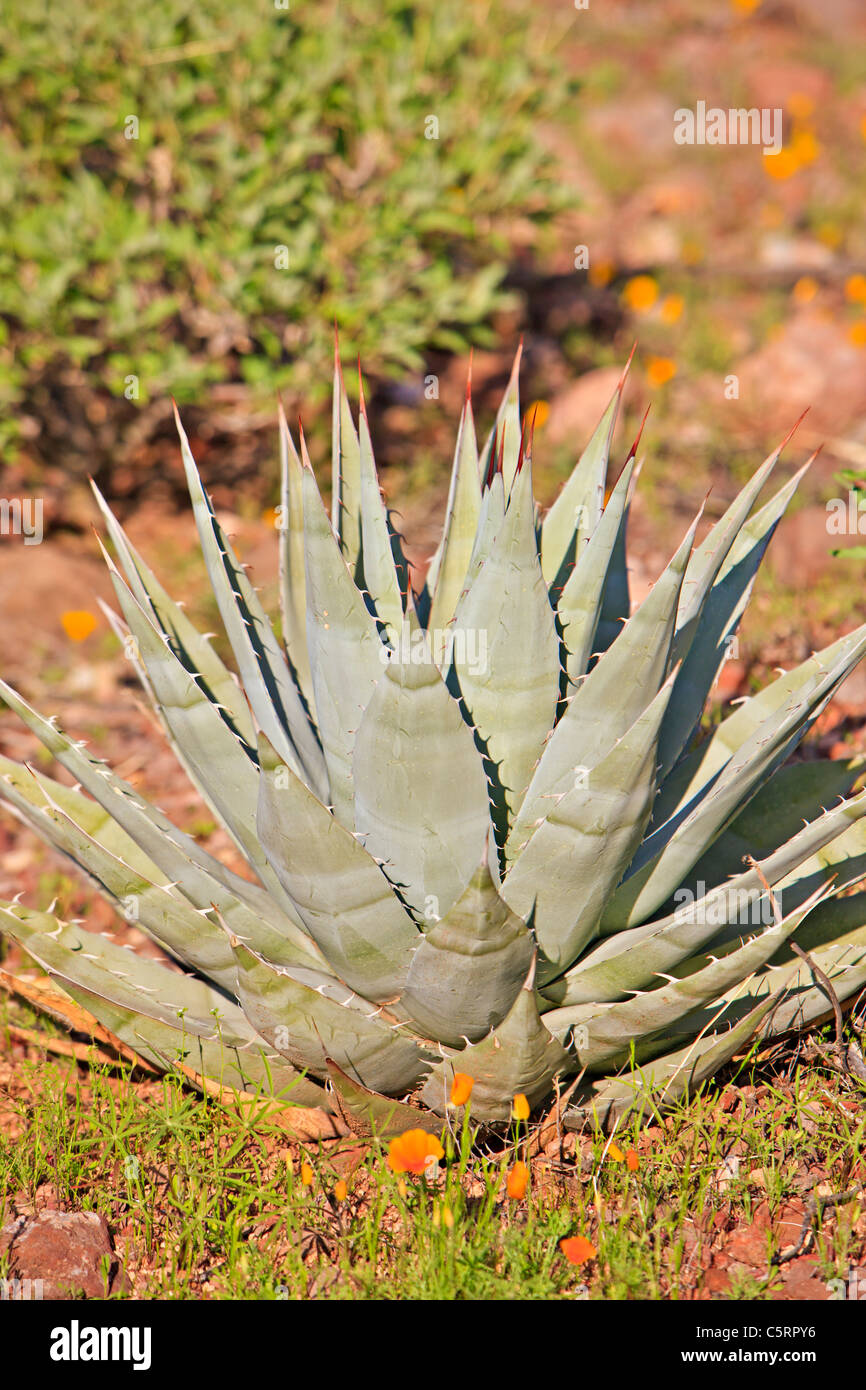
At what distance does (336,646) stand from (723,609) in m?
0.84

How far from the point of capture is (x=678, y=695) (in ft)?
7.70

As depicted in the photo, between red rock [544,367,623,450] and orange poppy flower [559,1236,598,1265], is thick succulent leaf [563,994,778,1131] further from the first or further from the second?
red rock [544,367,623,450]

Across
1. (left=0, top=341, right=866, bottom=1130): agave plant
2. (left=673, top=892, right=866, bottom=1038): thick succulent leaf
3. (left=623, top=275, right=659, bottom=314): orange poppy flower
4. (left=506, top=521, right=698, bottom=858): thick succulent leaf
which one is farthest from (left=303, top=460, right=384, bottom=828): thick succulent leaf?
(left=623, top=275, right=659, bottom=314): orange poppy flower

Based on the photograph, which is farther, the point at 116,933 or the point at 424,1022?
the point at 116,933

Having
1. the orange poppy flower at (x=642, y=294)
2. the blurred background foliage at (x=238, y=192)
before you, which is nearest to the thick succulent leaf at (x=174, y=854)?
the blurred background foliage at (x=238, y=192)

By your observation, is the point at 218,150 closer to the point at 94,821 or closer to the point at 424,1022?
the point at 94,821

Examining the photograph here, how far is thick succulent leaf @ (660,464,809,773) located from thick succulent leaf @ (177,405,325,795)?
773 millimetres

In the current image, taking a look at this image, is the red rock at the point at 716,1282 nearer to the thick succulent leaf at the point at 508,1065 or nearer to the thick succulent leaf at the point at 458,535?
the thick succulent leaf at the point at 508,1065

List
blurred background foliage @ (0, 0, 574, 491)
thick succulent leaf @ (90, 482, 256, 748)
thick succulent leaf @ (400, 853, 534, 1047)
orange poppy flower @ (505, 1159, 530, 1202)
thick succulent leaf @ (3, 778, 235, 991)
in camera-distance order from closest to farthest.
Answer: thick succulent leaf @ (400, 853, 534, 1047) → orange poppy flower @ (505, 1159, 530, 1202) → thick succulent leaf @ (3, 778, 235, 991) → thick succulent leaf @ (90, 482, 256, 748) → blurred background foliage @ (0, 0, 574, 491)

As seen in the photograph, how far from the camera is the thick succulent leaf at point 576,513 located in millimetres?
2404

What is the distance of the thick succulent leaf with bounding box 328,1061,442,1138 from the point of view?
212 cm

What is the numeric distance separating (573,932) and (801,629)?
2.26 metres

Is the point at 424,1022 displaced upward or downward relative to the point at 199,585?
downward
